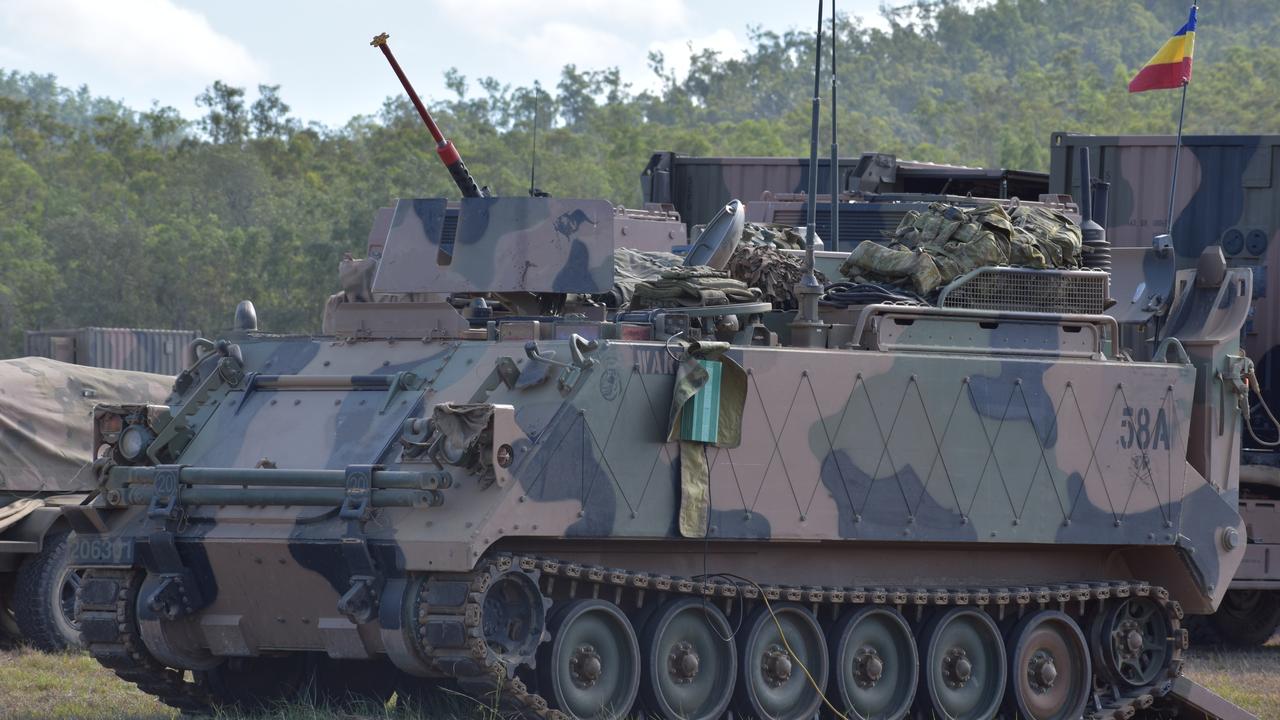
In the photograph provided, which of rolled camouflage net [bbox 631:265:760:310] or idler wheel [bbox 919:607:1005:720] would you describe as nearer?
rolled camouflage net [bbox 631:265:760:310]

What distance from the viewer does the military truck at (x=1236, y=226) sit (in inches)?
679

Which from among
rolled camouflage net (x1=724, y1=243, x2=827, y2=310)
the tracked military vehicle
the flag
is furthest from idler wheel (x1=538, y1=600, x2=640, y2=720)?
the flag

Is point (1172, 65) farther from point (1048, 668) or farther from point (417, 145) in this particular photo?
point (417, 145)

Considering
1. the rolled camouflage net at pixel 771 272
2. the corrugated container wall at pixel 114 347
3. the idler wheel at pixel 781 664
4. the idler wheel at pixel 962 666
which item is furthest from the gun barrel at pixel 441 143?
the corrugated container wall at pixel 114 347

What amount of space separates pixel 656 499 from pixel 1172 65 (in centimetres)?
858

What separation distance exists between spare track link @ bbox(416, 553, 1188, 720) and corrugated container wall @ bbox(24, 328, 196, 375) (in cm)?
1180

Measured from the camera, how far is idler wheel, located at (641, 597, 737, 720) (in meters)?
10.5

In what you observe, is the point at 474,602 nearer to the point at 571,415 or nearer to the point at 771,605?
the point at 571,415

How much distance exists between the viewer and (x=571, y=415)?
1006cm

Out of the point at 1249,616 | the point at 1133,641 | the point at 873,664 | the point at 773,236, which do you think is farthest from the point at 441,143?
the point at 1249,616

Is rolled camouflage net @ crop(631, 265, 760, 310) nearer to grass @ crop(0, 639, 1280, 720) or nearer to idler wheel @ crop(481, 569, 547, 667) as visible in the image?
idler wheel @ crop(481, 569, 547, 667)

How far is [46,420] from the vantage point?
16391 millimetres

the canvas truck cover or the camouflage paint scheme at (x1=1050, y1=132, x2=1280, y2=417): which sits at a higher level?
the camouflage paint scheme at (x1=1050, y1=132, x2=1280, y2=417)

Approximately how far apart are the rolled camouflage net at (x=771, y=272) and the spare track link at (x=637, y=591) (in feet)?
6.91
